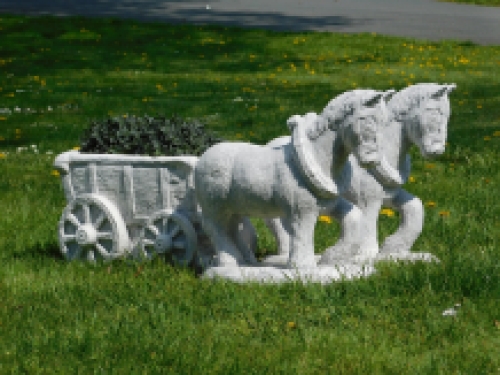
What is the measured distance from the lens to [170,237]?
200 inches

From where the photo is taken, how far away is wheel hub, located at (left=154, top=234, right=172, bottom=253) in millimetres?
5074

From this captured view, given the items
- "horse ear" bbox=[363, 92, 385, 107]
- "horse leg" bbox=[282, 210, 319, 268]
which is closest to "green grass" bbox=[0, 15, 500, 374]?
"horse leg" bbox=[282, 210, 319, 268]

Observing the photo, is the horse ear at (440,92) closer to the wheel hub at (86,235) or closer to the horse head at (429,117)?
the horse head at (429,117)

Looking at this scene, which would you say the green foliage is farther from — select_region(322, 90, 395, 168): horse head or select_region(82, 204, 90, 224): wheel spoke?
select_region(322, 90, 395, 168): horse head

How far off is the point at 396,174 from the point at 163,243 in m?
1.34

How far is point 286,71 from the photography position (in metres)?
15.6

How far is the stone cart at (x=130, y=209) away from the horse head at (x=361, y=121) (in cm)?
93

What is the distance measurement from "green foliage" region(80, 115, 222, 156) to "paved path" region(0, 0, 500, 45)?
13.4 meters

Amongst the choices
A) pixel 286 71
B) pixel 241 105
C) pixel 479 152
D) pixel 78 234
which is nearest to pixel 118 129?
pixel 78 234

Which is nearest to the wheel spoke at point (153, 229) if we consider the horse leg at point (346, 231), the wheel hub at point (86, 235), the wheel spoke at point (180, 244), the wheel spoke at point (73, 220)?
the wheel spoke at point (180, 244)

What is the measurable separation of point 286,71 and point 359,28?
4.59 meters

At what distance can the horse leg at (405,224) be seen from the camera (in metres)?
5.08

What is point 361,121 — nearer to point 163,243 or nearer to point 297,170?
point 297,170

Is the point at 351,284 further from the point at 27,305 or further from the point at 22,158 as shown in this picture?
the point at 22,158
